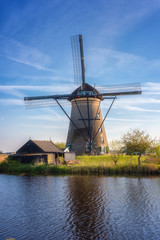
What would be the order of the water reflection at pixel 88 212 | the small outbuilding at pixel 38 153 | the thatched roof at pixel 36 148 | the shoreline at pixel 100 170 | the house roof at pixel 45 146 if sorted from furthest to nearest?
the house roof at pixel 45 146 < the thatched roof at pixel 36 148 < the small outbuilding at pixel 38 153 < the shoreline at pixel 100 170 < the water reflection at pixel 88 212

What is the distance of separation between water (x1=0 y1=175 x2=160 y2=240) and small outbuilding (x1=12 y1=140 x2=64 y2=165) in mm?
13379

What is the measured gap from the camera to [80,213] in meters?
10.1

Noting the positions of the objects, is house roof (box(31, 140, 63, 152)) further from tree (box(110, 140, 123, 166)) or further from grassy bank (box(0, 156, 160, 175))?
tree (box(110, 140, 123, 166))

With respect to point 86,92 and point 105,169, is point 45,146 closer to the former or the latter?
point 86,92

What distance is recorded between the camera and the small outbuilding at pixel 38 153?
29.0 meters

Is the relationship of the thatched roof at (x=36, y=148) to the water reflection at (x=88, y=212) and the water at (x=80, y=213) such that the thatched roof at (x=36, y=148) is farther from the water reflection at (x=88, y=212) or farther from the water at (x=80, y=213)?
the water reflection at (x=88, y=212)

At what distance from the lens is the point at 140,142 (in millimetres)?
25469

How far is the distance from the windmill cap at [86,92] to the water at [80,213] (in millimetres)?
20525

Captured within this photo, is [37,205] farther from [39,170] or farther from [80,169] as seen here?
[39,170]

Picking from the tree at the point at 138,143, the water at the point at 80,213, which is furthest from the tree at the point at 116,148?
the water at the point at 80,213

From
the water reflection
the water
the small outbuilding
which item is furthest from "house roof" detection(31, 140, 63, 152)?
the water reflection

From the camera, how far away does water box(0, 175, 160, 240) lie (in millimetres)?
7805

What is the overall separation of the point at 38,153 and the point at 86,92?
36.8ft

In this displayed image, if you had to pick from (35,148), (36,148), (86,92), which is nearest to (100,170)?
(36,148)
